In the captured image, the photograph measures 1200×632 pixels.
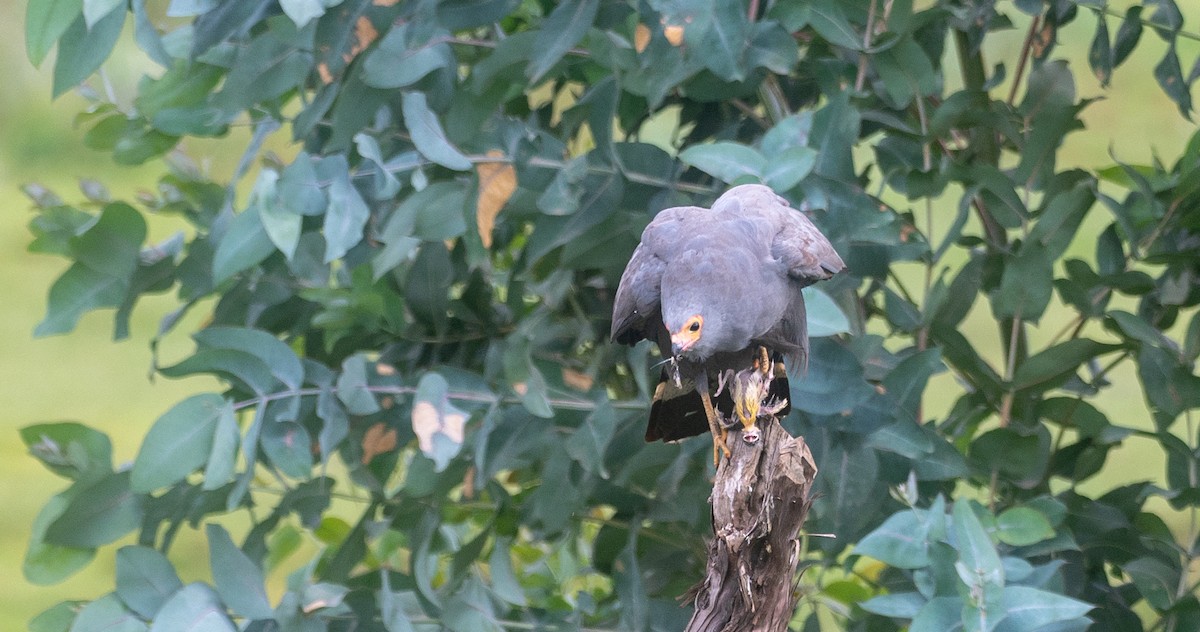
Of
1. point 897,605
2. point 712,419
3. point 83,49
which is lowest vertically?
point 897,605

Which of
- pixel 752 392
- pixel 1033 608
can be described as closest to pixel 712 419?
pixel 752 392

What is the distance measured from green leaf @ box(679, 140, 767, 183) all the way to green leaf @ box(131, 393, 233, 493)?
820 millimetres

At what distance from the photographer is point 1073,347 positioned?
5.96ft

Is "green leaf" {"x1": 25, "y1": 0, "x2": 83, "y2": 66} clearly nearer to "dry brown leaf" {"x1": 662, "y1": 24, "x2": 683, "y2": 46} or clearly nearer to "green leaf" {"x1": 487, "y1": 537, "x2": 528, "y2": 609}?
"dry brown leaf" {"x1": 662, "y1": 24, "x2": 683, "y2": 46}

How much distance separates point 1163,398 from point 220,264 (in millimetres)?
1528

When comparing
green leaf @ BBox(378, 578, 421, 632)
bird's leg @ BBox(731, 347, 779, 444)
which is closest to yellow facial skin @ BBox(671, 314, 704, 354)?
bird's leg @ BBox(731, 347, 779, 444)

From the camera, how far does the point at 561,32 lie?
1672mm

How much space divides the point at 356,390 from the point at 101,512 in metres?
0.50

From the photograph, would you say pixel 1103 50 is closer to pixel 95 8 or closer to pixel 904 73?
pixel 904 73

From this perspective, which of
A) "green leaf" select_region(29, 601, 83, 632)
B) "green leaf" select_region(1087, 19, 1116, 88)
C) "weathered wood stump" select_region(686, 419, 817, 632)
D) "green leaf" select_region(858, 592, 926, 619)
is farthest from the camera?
"green leaf" select_region(1087, 19, 1116, 88)

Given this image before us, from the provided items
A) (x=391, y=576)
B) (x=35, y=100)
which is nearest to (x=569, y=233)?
(x=391, y=576)

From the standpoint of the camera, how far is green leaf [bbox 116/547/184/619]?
175cm

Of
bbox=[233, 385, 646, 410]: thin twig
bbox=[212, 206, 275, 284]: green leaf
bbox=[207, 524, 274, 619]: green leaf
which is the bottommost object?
bbox=[207, 524, 274, 619]: green leaf

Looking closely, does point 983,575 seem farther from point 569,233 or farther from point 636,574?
point 569,233
